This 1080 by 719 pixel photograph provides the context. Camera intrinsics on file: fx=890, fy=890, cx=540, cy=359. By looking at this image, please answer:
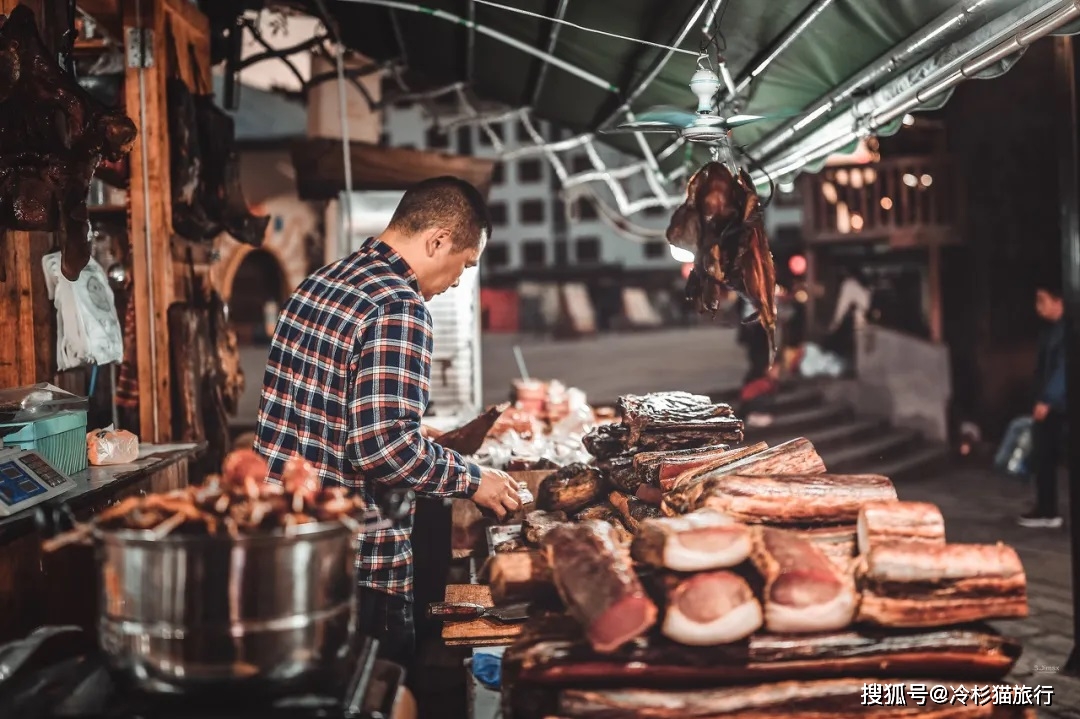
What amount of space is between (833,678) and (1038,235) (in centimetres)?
1950

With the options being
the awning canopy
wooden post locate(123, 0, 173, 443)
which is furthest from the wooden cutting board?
wooden post locate(123, 0, 173, 443)

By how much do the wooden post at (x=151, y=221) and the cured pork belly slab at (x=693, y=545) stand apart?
184 inches

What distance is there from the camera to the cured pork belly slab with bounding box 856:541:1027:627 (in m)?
2.93

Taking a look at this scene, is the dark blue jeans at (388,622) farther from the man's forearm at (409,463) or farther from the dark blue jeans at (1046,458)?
the dark blue jeans at (1046,458)

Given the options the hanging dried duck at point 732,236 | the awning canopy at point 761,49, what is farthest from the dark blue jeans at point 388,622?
the awning canopy at point 761,49

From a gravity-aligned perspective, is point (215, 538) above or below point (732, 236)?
below

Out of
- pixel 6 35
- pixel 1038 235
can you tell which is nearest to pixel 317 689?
pixel 6 35

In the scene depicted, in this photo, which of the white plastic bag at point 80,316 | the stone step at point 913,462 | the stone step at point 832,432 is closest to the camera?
the white plastic bag at point 80,316

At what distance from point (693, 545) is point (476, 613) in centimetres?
134

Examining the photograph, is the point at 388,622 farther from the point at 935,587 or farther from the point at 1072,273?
the point at 1072,273

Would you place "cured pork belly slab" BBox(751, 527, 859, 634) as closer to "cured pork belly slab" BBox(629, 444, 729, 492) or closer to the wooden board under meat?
"cured pork belly slab" BBox(629, 444, 729, 492)

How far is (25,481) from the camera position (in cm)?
401

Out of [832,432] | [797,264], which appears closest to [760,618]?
→ [832,432]

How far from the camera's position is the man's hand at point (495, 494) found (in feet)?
12.7
